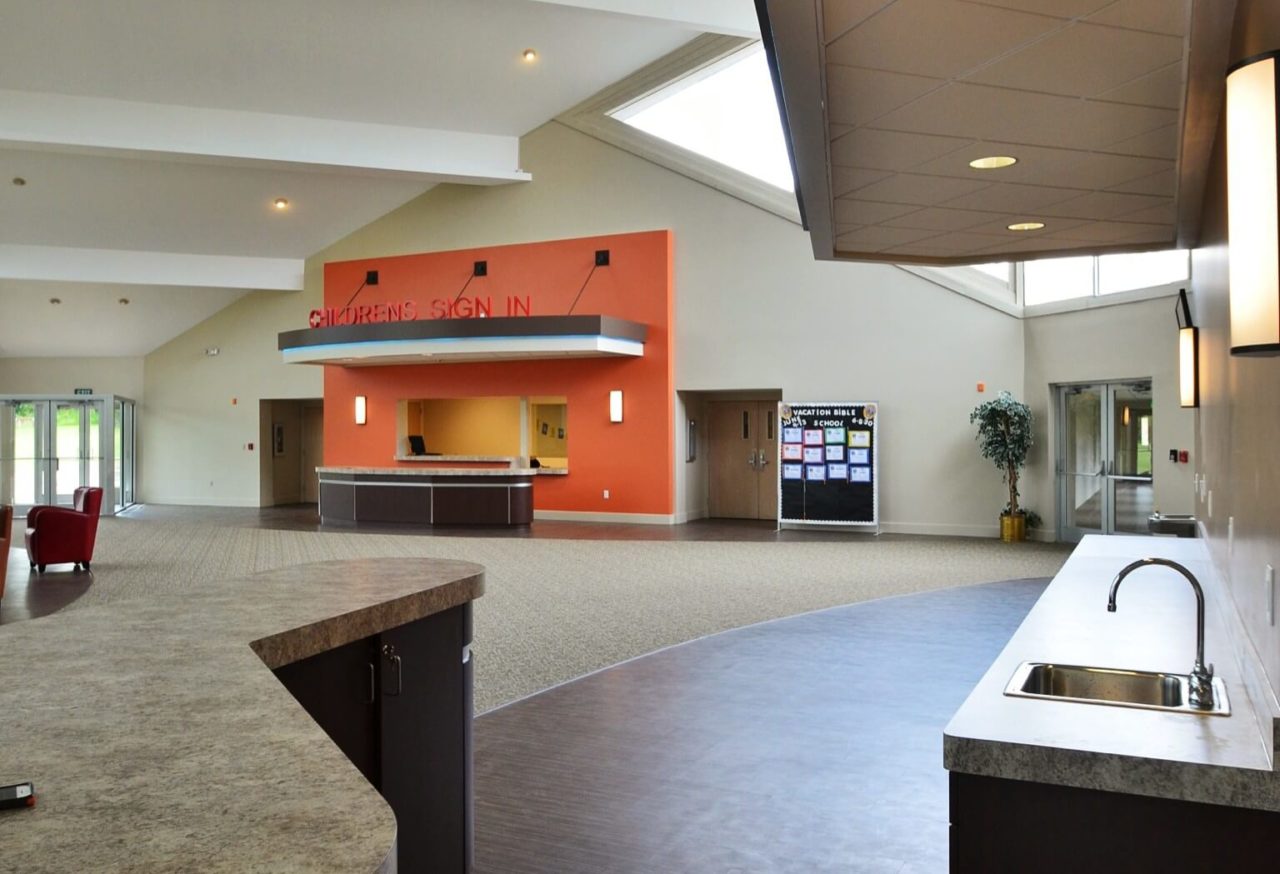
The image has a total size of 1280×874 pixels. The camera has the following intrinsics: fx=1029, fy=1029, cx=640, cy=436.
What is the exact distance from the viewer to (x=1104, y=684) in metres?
3.04

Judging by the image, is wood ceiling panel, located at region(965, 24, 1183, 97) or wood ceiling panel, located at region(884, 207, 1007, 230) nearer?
wood ceiling panel, located at region(965, 24, 1183, 97)

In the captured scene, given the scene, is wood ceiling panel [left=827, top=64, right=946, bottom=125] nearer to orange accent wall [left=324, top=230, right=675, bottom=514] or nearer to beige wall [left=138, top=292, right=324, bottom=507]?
orange accent wall [left=324, top=230, right=675, bottom=514]

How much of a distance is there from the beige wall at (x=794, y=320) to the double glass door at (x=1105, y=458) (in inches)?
36.2

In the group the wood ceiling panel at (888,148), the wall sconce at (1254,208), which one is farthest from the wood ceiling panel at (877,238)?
the wall sconce at (1254,208)

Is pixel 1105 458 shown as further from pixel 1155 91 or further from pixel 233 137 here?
pixel 233 137

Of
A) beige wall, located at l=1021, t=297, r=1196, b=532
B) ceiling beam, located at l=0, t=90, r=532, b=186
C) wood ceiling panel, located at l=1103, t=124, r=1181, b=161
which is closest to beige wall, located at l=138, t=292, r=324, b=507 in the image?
ceiling beam, located at l=0, t=90, r=532, b=186

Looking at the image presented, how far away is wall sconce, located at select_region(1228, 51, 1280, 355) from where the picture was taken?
5.43 feet

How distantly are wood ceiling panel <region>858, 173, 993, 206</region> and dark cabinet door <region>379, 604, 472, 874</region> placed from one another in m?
2.76

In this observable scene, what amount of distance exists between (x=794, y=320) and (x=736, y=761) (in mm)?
11470

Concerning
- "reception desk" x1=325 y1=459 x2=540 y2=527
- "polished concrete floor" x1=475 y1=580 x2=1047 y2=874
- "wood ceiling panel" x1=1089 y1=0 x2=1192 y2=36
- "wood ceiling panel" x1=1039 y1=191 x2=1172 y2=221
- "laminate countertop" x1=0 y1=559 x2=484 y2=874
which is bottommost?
"polished concrete floor" x1=475 y1=580 x2=1047 y2=874

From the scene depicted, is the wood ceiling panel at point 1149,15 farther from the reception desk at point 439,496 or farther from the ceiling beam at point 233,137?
the ceiling beam at point 233,137

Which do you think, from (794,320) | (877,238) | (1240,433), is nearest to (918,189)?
(877,238)

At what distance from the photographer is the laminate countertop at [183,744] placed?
1.31 metres

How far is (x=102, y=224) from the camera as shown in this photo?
17.6m
